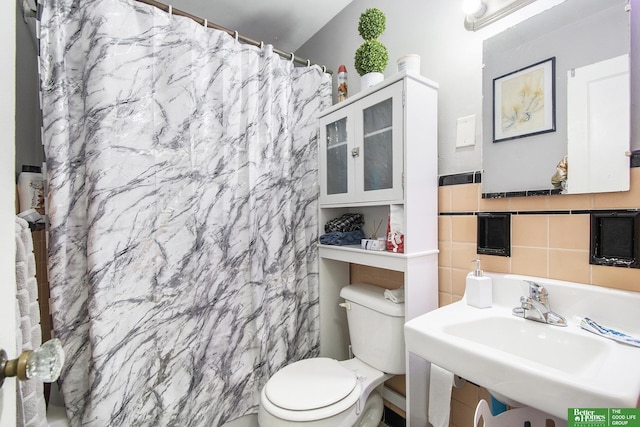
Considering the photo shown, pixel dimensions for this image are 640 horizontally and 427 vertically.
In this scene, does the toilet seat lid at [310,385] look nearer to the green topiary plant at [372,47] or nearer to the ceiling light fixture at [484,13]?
the green topiary plant at [372,47]

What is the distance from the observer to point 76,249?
116cm

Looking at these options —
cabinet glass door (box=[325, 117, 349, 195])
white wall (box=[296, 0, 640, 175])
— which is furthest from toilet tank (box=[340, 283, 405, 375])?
white wall (box=[296, 0, 640, 175])

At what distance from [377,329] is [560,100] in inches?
43.6

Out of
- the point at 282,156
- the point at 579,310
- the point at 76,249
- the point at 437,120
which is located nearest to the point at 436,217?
the point at 437,120

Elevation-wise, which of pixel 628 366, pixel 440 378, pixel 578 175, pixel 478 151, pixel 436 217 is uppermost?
pixel 478 151

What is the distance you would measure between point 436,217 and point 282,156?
861 mm

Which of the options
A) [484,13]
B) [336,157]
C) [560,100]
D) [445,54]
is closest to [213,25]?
[336,157]

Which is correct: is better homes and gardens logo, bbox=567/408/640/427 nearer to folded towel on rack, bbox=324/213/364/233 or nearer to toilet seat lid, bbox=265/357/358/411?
toilet seat lid, bbox=265/357/358/411

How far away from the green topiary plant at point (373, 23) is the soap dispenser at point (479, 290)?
115cm

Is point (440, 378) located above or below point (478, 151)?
below

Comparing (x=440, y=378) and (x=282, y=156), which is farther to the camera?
(x=282, y=156)

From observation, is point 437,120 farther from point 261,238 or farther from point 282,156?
point 261,238

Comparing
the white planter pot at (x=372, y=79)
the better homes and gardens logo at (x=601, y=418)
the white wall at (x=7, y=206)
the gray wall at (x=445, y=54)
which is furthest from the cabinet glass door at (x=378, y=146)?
the white wall at (x=7, y=206)

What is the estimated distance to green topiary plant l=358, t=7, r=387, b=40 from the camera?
4.50 feet
